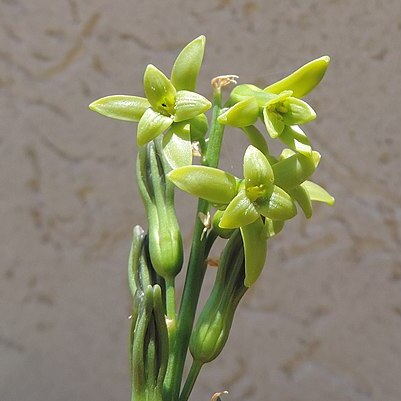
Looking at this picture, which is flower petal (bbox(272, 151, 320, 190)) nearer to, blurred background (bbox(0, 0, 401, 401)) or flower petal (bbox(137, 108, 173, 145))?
flower petal (bbox(137, 108, 173, 145))

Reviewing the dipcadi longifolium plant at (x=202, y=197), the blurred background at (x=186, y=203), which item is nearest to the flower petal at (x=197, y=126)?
the dipcadi longifolium plant at (x=202, y=197)

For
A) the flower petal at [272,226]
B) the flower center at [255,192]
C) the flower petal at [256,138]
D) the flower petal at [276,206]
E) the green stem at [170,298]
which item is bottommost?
the green stem at [170,298]

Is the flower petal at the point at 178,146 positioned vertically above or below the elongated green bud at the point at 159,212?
above

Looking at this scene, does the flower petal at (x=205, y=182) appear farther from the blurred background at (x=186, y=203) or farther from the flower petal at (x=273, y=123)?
the blurred background at (x=186, y=203)

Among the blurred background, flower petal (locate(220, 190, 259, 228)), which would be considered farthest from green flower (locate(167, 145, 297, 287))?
the blurred background

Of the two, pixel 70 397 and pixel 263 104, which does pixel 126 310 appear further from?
pixel 263 104

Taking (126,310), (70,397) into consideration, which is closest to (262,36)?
(126,310)
